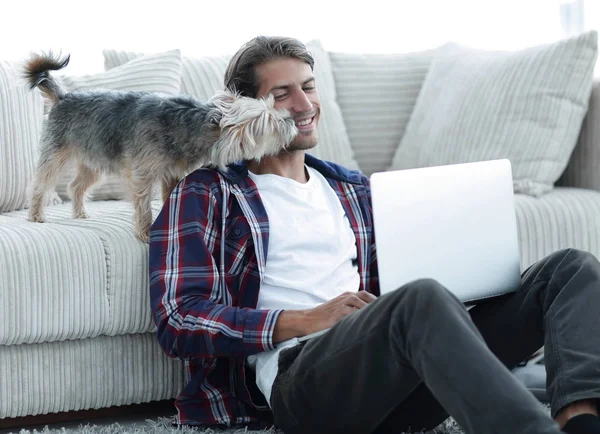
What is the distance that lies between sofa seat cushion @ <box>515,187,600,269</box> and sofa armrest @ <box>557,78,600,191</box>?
18cm

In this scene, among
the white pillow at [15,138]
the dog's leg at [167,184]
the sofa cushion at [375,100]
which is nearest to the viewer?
the dog's leg at [167,184]

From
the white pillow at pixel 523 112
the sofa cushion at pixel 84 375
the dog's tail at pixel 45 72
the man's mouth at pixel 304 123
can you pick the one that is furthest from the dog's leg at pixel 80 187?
the white pillow at pixel 523 112

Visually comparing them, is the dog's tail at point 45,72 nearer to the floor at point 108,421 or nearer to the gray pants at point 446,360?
the floor at point 108,421

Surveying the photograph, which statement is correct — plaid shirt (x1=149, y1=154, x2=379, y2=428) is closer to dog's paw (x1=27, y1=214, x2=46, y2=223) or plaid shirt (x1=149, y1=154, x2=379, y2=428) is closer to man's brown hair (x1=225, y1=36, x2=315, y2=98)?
man's brown hair (x1=225, y1=36, x2=315, y2=98)

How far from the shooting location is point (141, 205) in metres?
2.10

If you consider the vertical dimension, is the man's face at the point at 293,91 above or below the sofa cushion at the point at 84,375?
above

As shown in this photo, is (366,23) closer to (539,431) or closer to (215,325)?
(215,325)

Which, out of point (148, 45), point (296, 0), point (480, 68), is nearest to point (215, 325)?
point (480, 68)

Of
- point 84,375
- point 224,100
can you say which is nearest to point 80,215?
point 84,375

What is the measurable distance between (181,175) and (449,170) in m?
0.72

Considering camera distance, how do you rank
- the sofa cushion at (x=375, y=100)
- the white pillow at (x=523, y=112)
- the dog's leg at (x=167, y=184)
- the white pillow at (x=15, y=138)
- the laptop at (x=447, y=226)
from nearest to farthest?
the laptop at (x=447, y=226) < the dog's leg at (x=167, y=184) < the white pillow at (x=15, y=138) < the white pillow at (x=523, y=112) < the sofa cushion at (x=375, y=100)

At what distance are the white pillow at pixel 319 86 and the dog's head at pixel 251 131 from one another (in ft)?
2.89

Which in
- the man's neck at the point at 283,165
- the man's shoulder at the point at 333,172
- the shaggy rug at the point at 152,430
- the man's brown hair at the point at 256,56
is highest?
the man's brown hair at the point at 256,56

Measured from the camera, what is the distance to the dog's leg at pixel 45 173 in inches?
90.1
